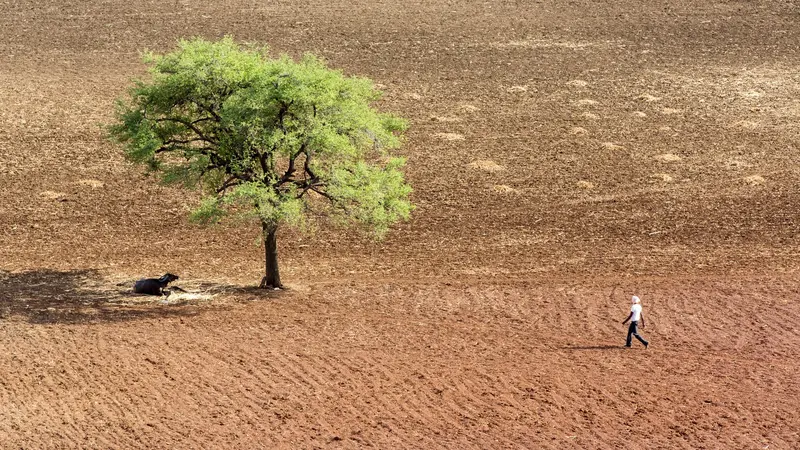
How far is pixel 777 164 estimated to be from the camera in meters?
51.5

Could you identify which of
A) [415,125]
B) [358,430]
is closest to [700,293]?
[358,430]

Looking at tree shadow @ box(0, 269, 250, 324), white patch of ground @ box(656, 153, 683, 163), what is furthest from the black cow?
white patch of ground @ box(656, 153, 683, 163)

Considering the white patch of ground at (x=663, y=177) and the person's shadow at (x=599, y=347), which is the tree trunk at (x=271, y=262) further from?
the white patch of ground at (x=663, y=177)

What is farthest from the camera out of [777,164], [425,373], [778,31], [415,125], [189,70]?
[778,31]

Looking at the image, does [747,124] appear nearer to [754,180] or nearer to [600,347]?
[754,180]

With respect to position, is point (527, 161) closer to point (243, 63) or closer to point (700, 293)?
point (700, 293)

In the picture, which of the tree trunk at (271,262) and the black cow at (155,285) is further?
the tree trunk at (271,262)

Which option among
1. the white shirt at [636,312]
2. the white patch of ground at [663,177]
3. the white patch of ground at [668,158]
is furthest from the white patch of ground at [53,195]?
the white patch of ground at [668,158]

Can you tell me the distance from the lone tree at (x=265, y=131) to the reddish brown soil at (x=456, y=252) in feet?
11.8

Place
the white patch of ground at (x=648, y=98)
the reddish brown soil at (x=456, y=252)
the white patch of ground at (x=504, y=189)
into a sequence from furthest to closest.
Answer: the white patch of ground at (x=648, y=98)
the white patch of ground at (x=504, y=189)
the reddish brown soil at (x=456, y=252)

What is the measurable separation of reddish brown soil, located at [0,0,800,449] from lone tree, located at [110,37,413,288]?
359 cm

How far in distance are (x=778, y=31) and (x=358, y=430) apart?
171 ft

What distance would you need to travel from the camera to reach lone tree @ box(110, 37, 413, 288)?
35438mm

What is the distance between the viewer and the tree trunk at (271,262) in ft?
124
